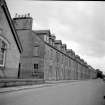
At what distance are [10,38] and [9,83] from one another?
200 inches

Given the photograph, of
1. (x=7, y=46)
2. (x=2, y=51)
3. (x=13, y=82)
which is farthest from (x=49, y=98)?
(x=7, y=46)

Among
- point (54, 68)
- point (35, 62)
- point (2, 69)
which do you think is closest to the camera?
point (2, 69)

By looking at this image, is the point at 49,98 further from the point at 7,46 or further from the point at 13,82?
the point at 7,46

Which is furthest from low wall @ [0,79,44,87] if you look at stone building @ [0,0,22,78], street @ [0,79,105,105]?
street @ [0,79,105,105]

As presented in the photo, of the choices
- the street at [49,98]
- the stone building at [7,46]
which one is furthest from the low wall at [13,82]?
the street at [49,98]

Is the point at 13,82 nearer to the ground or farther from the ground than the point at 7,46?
nearer to the ground

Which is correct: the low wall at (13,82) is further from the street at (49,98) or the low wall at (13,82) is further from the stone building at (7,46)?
the street at (49,98)

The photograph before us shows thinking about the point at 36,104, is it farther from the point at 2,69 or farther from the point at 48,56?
the point at 48,56

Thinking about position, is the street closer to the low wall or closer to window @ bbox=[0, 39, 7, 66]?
the low wall

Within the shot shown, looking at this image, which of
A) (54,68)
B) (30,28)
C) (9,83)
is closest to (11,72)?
(9,83)

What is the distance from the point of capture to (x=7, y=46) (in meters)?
15.1

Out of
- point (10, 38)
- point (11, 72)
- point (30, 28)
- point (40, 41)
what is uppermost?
point (30, 28)

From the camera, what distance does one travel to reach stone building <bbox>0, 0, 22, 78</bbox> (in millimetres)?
14250

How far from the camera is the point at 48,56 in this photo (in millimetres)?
27344
